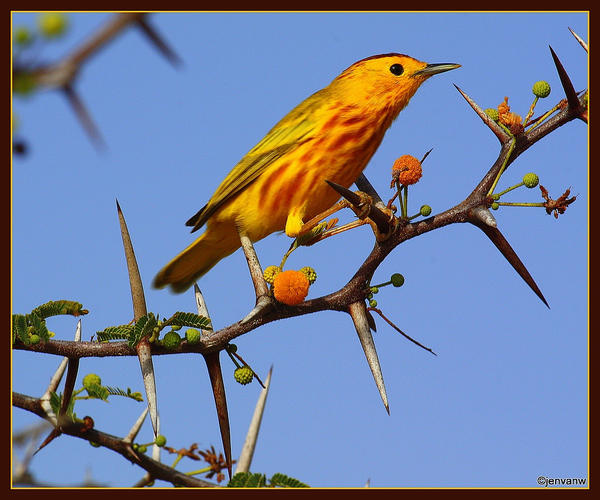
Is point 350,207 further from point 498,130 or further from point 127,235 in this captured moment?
point 127,235

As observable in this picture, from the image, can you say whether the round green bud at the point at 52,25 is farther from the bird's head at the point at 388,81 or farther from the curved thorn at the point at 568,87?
the bird's head at the point at 388,81

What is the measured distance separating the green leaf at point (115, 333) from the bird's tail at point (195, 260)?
186 cm

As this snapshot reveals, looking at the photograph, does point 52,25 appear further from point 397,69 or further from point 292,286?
point 397,69

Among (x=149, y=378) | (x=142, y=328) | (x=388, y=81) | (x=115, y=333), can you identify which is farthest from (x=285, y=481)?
(x=388, y=81)

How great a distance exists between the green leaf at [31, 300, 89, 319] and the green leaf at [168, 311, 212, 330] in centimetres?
66

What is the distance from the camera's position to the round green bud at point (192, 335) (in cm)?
422

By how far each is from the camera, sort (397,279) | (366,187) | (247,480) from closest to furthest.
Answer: (247,480) < (397,279) < (366,187)

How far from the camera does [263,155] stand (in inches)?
247

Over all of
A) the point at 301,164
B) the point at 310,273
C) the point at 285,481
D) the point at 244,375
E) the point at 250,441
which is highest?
the point at 301,164

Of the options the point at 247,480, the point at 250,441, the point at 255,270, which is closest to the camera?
the point at 247,480

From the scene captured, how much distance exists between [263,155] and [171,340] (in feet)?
8.29

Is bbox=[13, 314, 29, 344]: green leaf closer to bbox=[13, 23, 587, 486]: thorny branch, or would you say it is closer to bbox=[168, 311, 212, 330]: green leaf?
bbox=[13, 23, 587, 486]: thorny branch

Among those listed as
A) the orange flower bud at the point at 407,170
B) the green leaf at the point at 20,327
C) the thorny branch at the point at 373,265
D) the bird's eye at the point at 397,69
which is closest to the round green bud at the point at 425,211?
the thorny branch at the point at 373,265

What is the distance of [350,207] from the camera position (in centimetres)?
488
